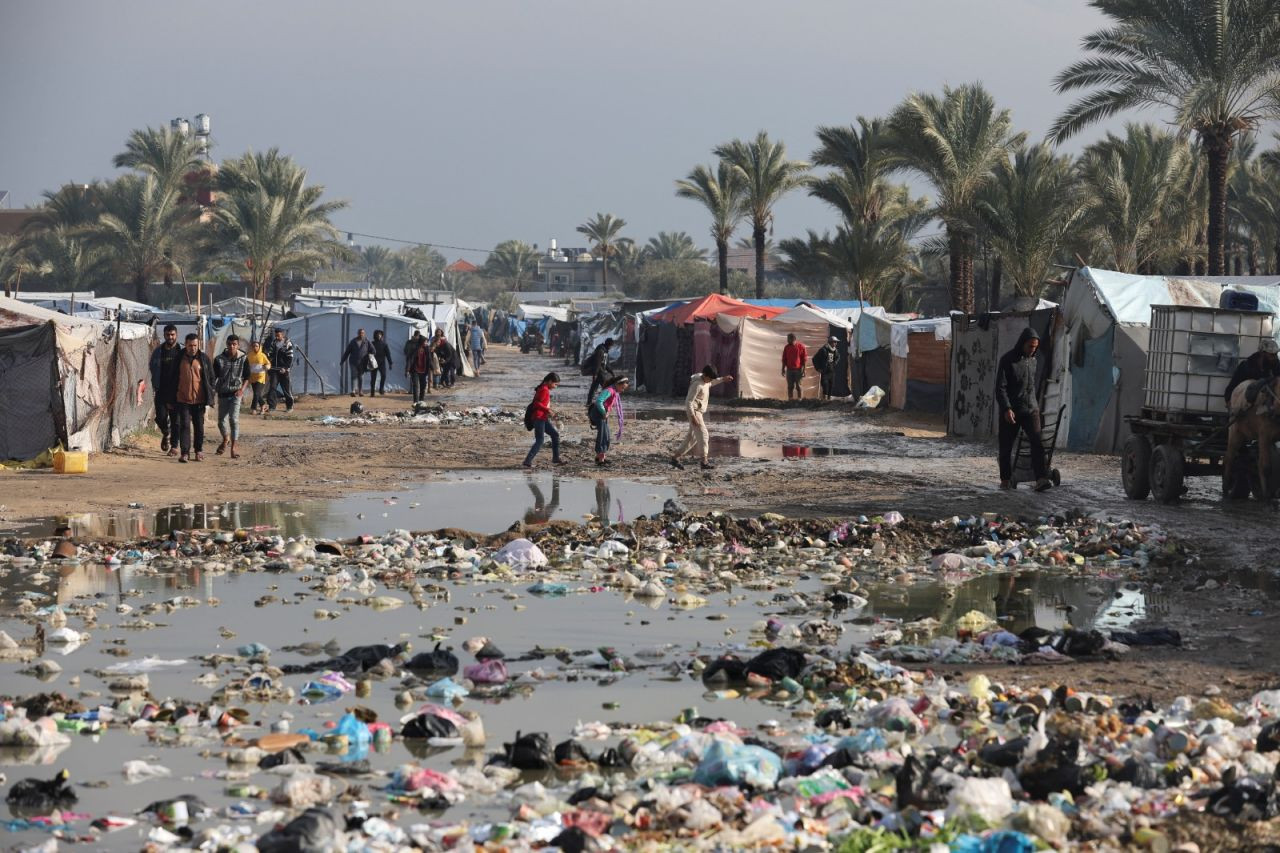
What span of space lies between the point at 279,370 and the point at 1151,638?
23796 mm

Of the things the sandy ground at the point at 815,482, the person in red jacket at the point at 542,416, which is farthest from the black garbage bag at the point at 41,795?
the person in red jacket at the point at 542,416

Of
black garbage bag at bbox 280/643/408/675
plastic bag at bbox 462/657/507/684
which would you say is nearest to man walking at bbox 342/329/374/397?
black garbage bag at bbox 280/643/408/675

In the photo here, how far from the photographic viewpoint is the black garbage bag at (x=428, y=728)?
6.46 meters

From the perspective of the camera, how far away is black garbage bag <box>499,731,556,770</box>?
600 cm

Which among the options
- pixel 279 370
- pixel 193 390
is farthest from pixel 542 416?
pixel 279 370

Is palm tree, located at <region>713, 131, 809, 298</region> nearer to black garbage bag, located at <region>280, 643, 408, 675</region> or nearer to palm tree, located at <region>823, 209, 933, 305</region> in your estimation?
palm tree, located at <region>823, 209, 933, 305</region>

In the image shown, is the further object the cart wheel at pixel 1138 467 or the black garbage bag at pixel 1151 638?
the cart wheel at pixel 1138 467

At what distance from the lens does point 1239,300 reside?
1597cm

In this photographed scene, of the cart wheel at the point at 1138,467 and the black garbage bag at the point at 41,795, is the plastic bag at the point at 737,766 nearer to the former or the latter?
the black garbage bag at the point at 41,795

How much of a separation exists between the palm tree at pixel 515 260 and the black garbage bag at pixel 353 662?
116146mm

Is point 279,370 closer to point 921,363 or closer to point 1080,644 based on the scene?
point 921,363

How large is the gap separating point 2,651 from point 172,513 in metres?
6.32

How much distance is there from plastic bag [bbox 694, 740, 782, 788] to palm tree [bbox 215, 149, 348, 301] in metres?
46.7

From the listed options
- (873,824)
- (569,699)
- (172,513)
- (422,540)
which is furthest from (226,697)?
(172,513)
